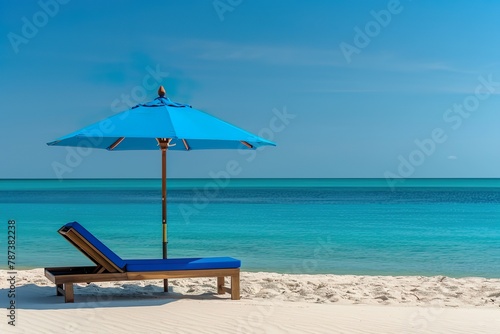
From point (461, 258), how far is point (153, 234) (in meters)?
8.84

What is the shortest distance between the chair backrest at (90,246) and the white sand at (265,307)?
15.5 inches

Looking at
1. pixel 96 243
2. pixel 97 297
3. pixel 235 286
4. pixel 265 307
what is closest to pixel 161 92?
pixel 96 243

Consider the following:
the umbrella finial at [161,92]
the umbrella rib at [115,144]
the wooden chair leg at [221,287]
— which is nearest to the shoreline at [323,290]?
the wooden chair leg at [221,287]

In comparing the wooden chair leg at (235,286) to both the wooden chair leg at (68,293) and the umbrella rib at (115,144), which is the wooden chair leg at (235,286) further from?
the umbrella rib at (115,144)

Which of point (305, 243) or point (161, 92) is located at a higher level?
point (161, 92)

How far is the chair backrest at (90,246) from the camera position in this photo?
6.38 metres

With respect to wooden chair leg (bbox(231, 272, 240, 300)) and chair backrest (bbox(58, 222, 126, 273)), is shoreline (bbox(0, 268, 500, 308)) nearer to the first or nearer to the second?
wooden chair leg (bbox(231, 272, 240, 300))

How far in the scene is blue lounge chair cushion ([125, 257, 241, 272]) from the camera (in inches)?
261

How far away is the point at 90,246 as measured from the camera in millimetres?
6461

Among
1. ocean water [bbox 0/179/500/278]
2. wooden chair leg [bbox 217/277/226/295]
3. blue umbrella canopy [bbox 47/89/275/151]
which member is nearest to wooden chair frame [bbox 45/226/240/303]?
wooden chair leg [bbox 217/277/226/295]

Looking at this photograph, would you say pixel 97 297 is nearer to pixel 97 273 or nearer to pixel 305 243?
pixel 97 273

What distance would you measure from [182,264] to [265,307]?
3.21 feet

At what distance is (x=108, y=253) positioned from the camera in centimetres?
660

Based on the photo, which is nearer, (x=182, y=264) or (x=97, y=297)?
(x=182, y=264)
